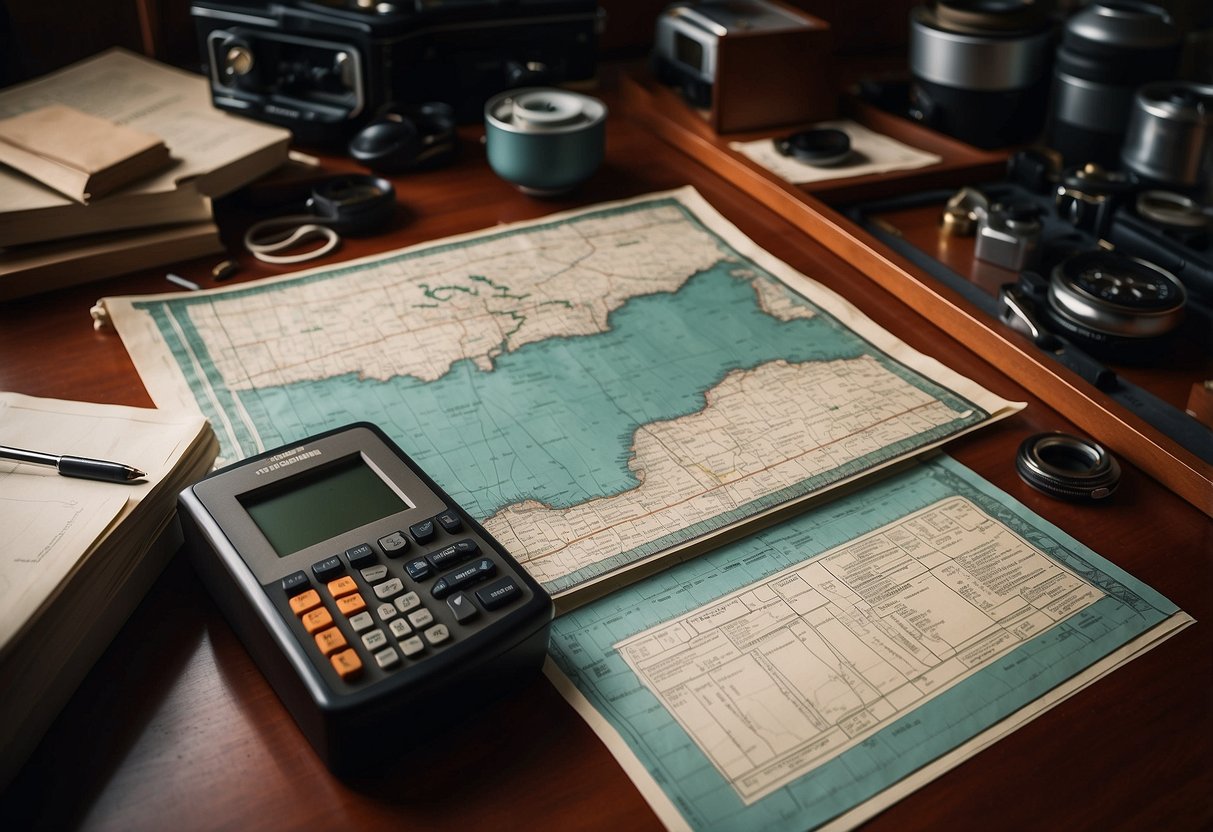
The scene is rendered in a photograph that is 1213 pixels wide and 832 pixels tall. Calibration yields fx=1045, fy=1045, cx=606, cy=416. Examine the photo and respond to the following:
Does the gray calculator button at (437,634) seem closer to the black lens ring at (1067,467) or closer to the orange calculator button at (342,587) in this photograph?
the orange calculator button at (342,587)

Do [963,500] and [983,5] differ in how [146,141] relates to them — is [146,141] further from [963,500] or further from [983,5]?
[983,5]

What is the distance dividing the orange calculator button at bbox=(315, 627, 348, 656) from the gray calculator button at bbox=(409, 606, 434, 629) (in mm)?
40

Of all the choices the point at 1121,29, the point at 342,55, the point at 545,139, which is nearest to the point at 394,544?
the point at 545,139

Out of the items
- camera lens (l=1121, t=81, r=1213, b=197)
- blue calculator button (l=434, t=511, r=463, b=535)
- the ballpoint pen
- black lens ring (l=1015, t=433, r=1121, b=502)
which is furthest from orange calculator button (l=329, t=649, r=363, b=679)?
camera lens (l=1121, t=81, r=1213, b=197)

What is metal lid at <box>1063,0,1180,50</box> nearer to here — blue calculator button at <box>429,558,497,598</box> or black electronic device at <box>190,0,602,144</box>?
black electronic device at <box>190,0,602,144</box>

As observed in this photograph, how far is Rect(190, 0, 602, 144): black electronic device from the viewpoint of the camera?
51.3 inches

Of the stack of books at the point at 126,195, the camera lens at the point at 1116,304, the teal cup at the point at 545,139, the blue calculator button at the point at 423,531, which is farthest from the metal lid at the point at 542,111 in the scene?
the blue calculator button at the point at 423,531

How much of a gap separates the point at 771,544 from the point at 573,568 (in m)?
0.15

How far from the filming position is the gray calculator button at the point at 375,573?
635mm

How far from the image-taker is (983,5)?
1.38 m

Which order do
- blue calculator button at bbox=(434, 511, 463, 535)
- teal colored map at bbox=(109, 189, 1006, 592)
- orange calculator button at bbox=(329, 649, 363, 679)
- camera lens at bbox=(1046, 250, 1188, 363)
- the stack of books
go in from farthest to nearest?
the stack of books < camera lens at bbox=(1046, 250, 1188, 363) < teal colored map at bbox=(109, 189, 1006, 592) < blue calculator button at bbox=(434, 511, 463, 535) < orange calculator button at bbox=(329, 649, 363, 679)

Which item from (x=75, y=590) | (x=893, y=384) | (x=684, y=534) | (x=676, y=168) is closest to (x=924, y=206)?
(x=676, y=168)

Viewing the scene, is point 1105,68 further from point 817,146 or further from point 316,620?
point 316,620

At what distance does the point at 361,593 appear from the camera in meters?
0.63
